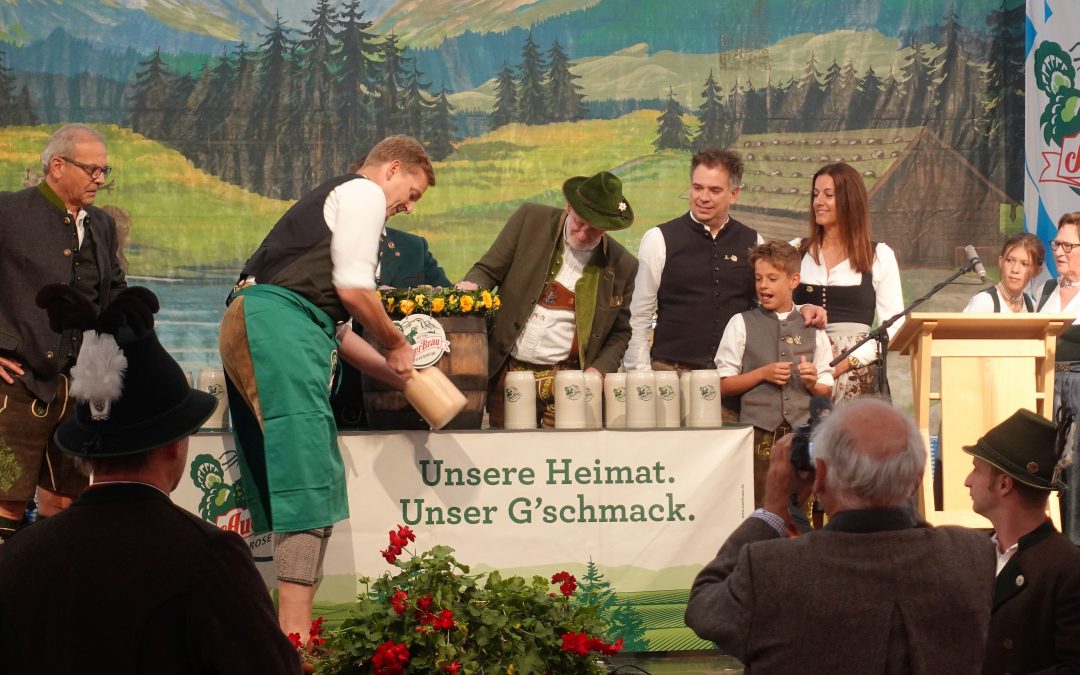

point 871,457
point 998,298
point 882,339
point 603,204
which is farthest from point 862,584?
point 998,298

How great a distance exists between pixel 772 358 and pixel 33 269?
2597 millimetres

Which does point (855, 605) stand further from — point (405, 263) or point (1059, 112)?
point (1059, 112)

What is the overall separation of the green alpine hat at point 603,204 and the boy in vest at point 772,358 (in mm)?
599

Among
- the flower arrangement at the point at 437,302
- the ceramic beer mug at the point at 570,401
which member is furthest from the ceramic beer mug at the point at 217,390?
the ceramic beer mug at the point at 570,401

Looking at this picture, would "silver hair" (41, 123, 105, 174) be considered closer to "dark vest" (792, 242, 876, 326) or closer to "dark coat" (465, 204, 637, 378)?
"dark coat" (465, 204, 637, 378)

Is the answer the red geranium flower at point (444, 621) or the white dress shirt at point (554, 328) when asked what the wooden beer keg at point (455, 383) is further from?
the red geranium flower at point (444, 621)

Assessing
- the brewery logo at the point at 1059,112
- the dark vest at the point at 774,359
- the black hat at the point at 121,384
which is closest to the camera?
the black hat at the point at 121,384

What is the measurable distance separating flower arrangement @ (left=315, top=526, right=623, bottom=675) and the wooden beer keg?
3.83 ft

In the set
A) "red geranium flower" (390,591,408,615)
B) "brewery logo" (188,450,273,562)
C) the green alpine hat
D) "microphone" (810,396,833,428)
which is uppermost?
the green alpine hat

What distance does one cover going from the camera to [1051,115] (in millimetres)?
7805

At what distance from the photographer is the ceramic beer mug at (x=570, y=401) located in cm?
471

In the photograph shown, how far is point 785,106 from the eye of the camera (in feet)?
27.3

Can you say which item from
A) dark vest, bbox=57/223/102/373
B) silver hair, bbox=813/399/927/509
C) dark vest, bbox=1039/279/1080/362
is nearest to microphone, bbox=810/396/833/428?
silver hair, bbox=813/399/927/509

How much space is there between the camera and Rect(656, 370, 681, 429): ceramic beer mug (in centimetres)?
478
